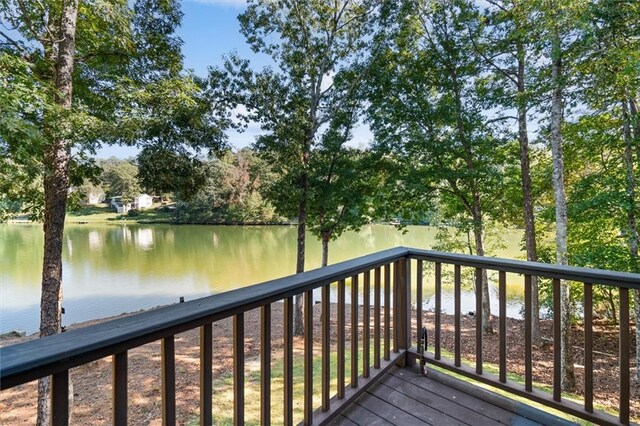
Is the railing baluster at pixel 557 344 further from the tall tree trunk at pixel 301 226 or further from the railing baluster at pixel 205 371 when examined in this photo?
the tall tree trunk at pixel 301 226

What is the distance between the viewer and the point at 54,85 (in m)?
4.33

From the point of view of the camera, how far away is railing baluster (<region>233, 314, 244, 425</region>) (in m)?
1.16

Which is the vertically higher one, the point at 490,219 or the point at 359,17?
the point at 359,17

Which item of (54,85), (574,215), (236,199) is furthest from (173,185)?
(236,199)

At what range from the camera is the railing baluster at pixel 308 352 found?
4.67 feet

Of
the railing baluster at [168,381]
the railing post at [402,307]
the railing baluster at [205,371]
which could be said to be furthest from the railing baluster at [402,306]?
the railing baluster at [168,381]

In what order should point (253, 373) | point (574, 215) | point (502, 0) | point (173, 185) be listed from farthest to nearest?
point (502, 0)
point (574, 215)
point (173, 185)
point (253, 373)

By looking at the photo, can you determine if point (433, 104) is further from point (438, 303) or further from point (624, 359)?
point (624, 359)

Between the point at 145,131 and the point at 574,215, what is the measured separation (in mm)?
7280

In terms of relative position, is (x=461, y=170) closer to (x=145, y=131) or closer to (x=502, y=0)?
(x=502, y=0)

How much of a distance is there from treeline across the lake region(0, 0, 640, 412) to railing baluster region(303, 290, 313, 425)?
4168 millimetres

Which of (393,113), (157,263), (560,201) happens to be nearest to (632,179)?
(560,201)

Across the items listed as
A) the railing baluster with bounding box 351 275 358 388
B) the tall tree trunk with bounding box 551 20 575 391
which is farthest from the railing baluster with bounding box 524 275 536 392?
the tall tree trunk with bounding box 551 20 575 391

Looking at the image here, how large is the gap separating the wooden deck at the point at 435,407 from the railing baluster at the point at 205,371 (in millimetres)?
781
